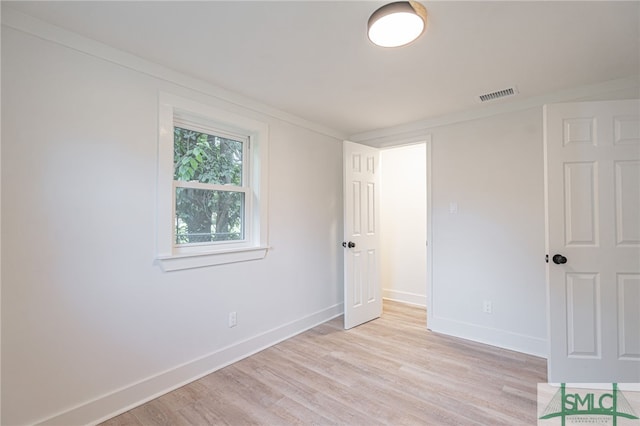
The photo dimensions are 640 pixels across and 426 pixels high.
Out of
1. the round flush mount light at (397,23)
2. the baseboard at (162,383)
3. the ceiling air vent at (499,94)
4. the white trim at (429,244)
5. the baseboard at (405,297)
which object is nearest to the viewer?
the round flush mount light at (397,23)

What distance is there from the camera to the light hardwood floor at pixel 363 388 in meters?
1.79

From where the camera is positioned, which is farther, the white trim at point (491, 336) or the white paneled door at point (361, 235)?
the white paneled door at point (361, 235)

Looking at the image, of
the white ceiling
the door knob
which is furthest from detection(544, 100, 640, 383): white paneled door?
the white ceiling

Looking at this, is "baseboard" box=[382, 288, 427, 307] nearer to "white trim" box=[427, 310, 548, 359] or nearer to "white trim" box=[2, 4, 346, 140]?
"white trim" box=[427, 310, 548, 359]

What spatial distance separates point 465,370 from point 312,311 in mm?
1597

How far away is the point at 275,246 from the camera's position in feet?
9.53

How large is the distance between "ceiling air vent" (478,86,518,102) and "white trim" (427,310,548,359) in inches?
84.6

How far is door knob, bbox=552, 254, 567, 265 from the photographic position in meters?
2.05

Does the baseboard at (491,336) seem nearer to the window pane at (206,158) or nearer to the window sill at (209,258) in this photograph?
the window sill at (209,258)

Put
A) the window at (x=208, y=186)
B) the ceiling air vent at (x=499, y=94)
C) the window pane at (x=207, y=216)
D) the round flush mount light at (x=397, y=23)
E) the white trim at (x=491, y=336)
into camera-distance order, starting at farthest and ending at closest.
Answer: the white trim at (x=491, y=336)
the ceiling air vent at (x=499, y=94)
the window pane at (x=207, y=216)
the window at (x=208, y=186)
the round flush mount light at (x=397, y=23)

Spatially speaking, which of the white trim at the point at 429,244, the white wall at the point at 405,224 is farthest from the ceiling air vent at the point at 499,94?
the white wall at the point at 405,224

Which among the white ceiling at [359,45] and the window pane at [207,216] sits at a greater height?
the white ceiling at [359,45]

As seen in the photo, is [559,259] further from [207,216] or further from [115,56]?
[115,56]

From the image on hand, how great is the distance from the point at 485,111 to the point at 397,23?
1.77 meters
